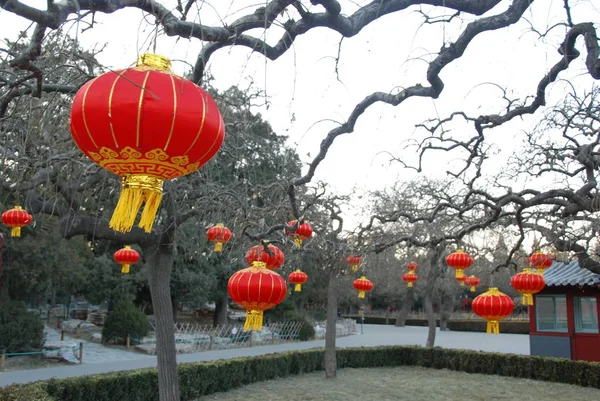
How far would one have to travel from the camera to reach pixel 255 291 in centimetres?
682

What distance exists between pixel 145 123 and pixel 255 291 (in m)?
4.47

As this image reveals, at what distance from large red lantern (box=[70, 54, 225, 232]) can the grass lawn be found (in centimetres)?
943

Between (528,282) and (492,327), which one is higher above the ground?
(528,282)

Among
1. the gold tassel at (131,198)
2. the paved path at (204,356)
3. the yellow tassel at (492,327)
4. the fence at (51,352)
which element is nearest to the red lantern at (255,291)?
the gold tassel at (131,198)

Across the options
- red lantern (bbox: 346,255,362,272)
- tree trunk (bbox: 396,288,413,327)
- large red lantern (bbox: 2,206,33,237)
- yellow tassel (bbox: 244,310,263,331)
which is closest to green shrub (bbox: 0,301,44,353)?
large red lantern (bbox: 2,206,33,237)

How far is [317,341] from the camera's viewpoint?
25.0m

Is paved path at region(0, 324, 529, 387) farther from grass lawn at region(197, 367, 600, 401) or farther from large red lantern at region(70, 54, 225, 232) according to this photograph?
large red lantern at region(70, 54, 225, 232)

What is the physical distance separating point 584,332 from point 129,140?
53.3 feet

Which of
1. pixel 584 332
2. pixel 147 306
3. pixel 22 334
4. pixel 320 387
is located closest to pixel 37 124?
pixel 320 387

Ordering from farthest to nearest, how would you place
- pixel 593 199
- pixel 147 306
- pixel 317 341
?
pixel 147 306 → pixel 317 341 → pixel 593 199

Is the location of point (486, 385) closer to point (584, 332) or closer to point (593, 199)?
point (584, 332)

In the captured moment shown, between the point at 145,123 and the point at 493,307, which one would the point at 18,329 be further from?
the point at 145,123

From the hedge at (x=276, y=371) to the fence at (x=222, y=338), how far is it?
6007 millimetres

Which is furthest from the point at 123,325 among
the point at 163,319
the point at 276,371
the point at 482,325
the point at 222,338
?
the point at 482,325
